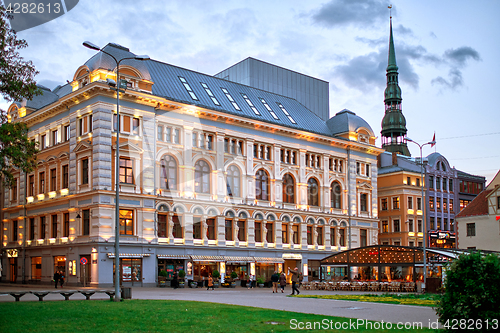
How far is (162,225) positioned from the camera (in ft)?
180

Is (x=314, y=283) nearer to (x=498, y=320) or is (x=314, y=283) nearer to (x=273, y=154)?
(x=273, y=154)

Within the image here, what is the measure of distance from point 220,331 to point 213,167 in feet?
142

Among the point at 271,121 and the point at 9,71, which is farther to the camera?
the point at 271,121

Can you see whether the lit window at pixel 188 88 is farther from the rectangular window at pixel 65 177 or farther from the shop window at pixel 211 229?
the rectangular window at pixel 65 177

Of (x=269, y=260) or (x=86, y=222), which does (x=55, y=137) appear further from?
(x=269, y=260)

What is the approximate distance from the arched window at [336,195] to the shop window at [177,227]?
927 inches

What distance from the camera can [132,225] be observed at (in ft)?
171

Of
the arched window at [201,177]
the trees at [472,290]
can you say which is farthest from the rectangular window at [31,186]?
the trees at [472,290]

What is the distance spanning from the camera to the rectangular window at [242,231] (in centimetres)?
6184

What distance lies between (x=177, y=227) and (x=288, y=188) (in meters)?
16.8

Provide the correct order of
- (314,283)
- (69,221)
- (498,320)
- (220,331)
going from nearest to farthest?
1. (498,320)
2. (220,331)
3. (314,283)
4. (69,221)

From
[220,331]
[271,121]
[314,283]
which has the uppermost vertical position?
[271,121]

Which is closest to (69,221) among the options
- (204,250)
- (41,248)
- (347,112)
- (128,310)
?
(41,248)

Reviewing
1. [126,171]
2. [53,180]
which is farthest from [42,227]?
[126,171]
